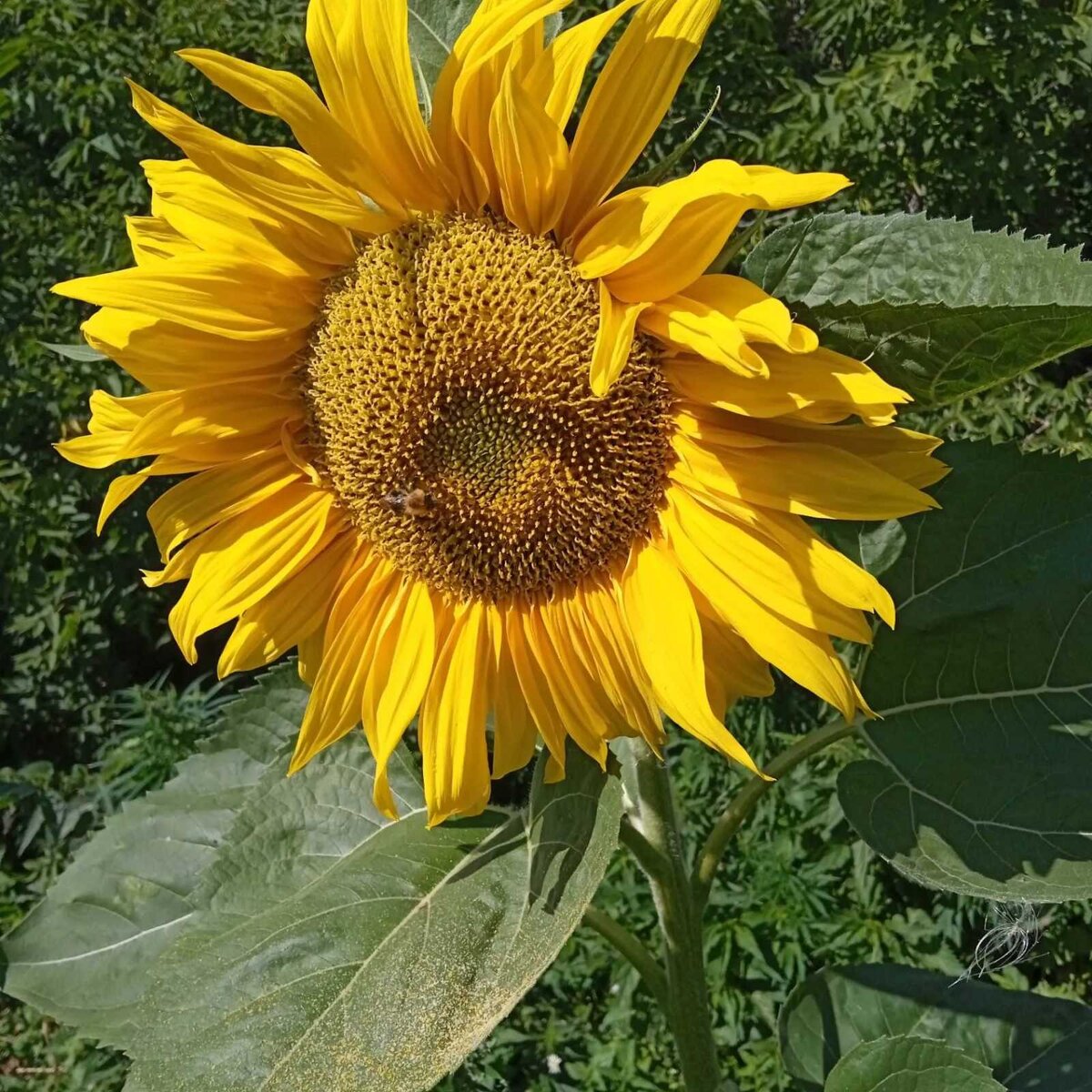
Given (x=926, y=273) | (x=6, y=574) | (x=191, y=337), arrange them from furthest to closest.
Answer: (x=6, y=574)
(x=191, y=337)
(x=926, y=273)

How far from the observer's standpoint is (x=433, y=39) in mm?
989

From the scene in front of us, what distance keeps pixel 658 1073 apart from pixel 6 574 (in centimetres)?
197

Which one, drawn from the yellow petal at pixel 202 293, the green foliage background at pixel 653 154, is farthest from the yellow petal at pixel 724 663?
the green foliage background at pixel 653 154

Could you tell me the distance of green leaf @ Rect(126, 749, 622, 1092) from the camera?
874 mm

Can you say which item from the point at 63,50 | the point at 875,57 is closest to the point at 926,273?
the point at 875,57

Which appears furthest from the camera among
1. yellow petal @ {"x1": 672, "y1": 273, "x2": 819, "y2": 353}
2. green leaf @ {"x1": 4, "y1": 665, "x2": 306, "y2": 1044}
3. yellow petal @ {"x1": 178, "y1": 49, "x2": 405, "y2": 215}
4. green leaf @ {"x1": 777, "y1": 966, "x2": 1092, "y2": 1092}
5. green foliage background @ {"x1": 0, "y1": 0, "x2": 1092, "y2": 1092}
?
green foliage background @ {"x1": 0, "y1": 0, "x2": 1092, "y2": 1092}

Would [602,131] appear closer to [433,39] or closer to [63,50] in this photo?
[433,39]

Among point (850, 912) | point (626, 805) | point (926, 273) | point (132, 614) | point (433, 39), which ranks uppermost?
point (433, 39)

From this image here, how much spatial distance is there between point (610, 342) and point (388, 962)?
52 cm

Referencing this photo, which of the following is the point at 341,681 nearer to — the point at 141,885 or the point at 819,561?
the point at 819,561


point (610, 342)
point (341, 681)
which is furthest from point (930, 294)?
point (341, 681)

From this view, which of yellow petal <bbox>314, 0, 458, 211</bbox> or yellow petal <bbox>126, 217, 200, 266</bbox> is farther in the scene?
yellow petal <bbox>126, 217, 200, 266</bbox>

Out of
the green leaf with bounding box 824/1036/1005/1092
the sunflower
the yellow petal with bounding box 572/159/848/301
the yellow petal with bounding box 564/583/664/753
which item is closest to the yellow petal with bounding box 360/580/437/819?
the sunflower

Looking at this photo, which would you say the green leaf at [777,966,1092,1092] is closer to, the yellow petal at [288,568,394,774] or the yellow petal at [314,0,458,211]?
the yellow petal at [288,568,394,774]
